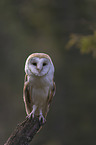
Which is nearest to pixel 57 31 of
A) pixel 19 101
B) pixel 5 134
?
pixel 19 101

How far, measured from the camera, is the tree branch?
13.4 feet

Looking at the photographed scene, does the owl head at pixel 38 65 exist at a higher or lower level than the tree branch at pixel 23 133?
higher

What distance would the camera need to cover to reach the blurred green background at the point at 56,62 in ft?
42.8

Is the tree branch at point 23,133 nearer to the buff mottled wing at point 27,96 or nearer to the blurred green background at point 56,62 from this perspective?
the buff mottled wing at point 27,96

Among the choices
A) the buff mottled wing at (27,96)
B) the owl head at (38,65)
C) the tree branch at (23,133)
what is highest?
the owl head at (38,65)

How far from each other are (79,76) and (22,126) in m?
10.9

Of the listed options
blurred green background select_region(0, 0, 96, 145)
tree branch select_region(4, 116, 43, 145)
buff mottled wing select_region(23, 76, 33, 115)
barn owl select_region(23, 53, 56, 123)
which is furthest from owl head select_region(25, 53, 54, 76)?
blurred green background select_region(0, 0, 96, 145)

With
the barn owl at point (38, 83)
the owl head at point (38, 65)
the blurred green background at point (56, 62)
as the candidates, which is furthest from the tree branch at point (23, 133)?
the blurred green background at point (56, 62)

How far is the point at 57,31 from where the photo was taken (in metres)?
13.6

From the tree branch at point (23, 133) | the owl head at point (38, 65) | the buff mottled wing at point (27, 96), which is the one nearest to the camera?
the tree branch at point (23, 133)

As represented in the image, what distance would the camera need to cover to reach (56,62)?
14.0 meters

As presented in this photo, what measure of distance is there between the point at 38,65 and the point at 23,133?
927 mm

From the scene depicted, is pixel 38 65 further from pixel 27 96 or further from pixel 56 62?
pixel 56 62

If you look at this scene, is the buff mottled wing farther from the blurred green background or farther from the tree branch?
the blurred green background
